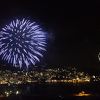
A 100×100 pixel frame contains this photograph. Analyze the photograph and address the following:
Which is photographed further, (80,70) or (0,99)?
(80,70)

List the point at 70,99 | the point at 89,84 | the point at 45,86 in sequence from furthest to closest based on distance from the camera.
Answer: the point at 89,84 < the point at 45,86 < the point at 70,99

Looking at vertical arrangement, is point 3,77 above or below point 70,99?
above

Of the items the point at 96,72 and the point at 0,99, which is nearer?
the point at 0,99

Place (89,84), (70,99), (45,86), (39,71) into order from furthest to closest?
1. (89,84)
2. (45,86)
3. (39,71)
4. (70,99)

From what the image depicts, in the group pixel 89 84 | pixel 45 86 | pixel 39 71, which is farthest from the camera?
pixel 89 84

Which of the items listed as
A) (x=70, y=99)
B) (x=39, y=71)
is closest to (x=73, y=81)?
(x=39, y=71)

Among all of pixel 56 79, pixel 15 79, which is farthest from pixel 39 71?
pixel 56 79

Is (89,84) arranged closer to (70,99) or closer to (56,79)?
(56,79)

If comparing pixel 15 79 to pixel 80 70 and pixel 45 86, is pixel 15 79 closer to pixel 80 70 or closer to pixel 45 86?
pixel 45 86

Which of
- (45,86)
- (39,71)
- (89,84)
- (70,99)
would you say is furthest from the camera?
(89,84)
